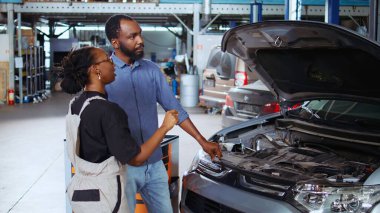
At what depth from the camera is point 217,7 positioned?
A: 48.1ft

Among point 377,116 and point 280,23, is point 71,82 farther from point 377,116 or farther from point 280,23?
point 377,116

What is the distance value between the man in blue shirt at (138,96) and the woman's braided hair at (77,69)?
0.50 meters

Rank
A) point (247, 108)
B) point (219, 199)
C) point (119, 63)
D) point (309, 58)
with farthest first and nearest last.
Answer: point (247, 108) < point (309, 58) < point (119, 63) < point (219, 199)

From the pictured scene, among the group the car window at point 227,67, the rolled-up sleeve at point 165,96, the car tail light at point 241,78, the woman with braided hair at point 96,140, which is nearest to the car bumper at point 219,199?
the rolled-up sleeve at point 165,96

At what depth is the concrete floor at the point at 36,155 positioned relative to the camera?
5.37 meters

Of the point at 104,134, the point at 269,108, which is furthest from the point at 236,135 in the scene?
the point at 269,108

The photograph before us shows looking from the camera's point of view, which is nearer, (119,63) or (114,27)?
(114,27)

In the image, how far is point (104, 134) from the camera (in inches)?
94.0

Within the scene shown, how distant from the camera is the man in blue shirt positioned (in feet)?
9.65

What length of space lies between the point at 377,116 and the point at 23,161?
5357mm

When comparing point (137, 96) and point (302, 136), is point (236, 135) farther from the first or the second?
point (137, 96)

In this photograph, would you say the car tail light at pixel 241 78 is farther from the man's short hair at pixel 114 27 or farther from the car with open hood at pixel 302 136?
the man's short hair at pixel 114 27

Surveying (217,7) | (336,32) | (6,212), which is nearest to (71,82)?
(336,32)

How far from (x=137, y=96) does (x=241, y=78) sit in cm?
696
